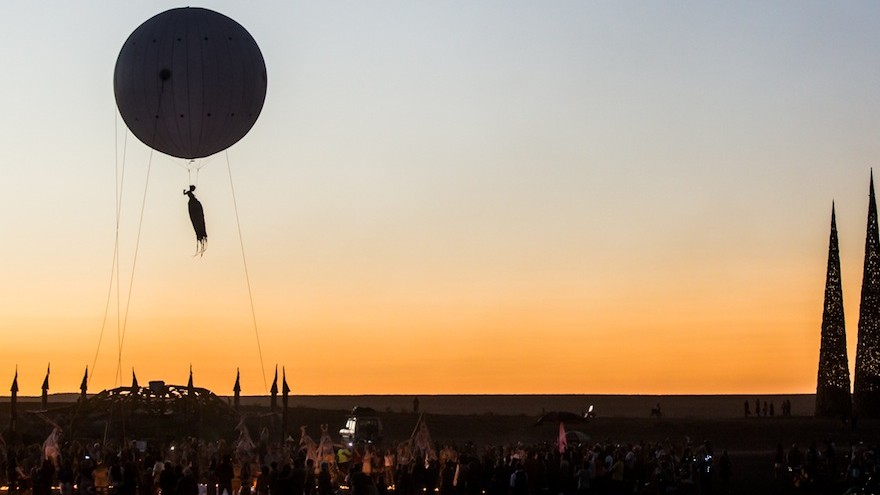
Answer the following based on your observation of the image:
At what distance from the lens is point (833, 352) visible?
57.6 m

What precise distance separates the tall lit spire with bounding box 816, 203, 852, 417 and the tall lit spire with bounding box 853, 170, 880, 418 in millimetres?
755

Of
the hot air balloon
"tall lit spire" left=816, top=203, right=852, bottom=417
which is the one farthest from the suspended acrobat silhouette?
"tall lit spire" left=816, top=203, right=852, bottom=417

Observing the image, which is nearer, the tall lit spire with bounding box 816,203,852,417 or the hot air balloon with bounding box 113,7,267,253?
the hot air balloon with bounding box 113,7,267,253

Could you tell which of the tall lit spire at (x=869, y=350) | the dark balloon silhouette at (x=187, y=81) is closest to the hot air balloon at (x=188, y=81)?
the dark balloon silhouette at (x=187, y=81)

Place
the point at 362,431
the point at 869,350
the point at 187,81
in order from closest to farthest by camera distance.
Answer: the point at 187,81, the point at 362,431, the point at 869,350

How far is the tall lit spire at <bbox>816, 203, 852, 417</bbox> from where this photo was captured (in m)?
57.5

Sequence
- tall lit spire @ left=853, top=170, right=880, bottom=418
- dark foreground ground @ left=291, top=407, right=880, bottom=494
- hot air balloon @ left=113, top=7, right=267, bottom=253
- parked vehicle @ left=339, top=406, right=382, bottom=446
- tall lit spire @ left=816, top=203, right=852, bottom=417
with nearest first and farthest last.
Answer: hot air balloon @ left=113, top=7, right=267, bottom=253 → dark foreground ground @ left=291, top=407, right=880, bottom=494 → parked vehicle @ left=339, top=406, right=382, bottom=446 → tall lit spire @ left=853, top=170, right=880, bottom=418 → tall lit spire @ left=816, top=203, right=852, bottom=417

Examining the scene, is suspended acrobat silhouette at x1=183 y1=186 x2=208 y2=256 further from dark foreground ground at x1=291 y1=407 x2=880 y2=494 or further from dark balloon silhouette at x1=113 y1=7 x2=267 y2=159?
dark foreground ground at x1=291 y1=407 x2=880 y2=494

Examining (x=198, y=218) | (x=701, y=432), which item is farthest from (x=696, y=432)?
(x=198, y=218)

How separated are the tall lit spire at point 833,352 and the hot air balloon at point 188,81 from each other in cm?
3380

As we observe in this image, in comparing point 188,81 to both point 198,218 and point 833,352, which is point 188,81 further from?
point 833,352

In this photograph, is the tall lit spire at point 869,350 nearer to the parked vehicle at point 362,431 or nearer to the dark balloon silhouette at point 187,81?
the parked vehicle at point 362,431

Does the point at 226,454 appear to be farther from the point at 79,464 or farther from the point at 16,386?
the point at 16,386

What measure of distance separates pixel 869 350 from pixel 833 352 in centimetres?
154
